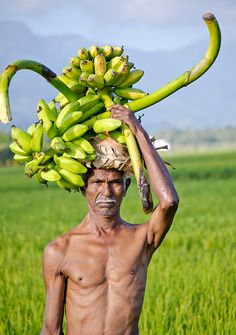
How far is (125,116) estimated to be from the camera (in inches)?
108

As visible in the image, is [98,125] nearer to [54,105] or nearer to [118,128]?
[118,128]

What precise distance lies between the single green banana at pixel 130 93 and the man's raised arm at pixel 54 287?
0.64 m

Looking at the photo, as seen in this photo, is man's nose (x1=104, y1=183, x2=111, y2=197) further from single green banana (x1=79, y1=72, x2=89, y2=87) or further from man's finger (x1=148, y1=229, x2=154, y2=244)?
single green banana (x1=79, y1=72, x2=89, y2=87)

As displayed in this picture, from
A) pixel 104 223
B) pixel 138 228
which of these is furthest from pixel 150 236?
pixel 104 223

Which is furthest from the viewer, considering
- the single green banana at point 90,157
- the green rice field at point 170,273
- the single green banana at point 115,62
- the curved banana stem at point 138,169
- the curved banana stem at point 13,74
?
the green rice field at point 170,273

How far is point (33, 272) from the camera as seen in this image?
278 inches

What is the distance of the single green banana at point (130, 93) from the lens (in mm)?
2903

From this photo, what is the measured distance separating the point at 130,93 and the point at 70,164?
0.40m

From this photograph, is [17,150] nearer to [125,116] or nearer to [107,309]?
[125,116]

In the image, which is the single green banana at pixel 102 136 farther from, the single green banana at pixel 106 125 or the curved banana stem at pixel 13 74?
the curved banana stem at pixel 13 74

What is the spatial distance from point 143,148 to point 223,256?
5307 mm

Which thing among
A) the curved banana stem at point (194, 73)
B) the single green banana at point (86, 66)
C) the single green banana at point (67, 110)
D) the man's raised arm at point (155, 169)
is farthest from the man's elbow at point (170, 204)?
the single green banana at point (86, 66)

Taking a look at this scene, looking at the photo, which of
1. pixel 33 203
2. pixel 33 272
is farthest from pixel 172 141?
pixel 33 272

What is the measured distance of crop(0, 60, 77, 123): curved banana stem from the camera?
8.30ft
